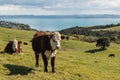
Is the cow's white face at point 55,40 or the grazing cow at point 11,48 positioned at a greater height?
the cow's white face at point 55,40

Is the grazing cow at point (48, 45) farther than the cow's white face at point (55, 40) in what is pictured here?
Yes

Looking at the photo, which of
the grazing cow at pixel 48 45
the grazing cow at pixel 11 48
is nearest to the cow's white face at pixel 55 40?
the grazing cow at pixel 48 45

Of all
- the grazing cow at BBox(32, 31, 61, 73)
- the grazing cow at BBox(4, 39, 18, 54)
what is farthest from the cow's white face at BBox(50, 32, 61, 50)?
the grazing cow at BBox(4, 39, 18, 54)

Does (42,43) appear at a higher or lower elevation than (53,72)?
higher

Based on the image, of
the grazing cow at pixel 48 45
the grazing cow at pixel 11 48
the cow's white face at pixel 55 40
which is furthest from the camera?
the grazing cow at pixel 11 48

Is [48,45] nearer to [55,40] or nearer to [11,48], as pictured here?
[55,40]

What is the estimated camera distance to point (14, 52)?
988 inches

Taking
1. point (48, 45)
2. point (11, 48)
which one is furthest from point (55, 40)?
point (11, 48)

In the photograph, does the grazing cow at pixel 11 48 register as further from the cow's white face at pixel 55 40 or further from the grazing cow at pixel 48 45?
the cow's white face at pixel 55 40

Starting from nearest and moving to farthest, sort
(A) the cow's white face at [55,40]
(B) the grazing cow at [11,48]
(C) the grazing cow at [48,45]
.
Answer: (A) the cow's white face at [55,40] < (C) the grazing cow at [48,45] < (B) the grazing cow at [11,48]

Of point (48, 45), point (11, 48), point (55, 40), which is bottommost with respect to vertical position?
point (11, 48)

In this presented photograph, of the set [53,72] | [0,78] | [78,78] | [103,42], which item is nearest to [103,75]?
[78,78]

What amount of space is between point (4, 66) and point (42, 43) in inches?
108

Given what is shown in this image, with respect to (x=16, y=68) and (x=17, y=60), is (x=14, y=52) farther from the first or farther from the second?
(x=16, y=68)
